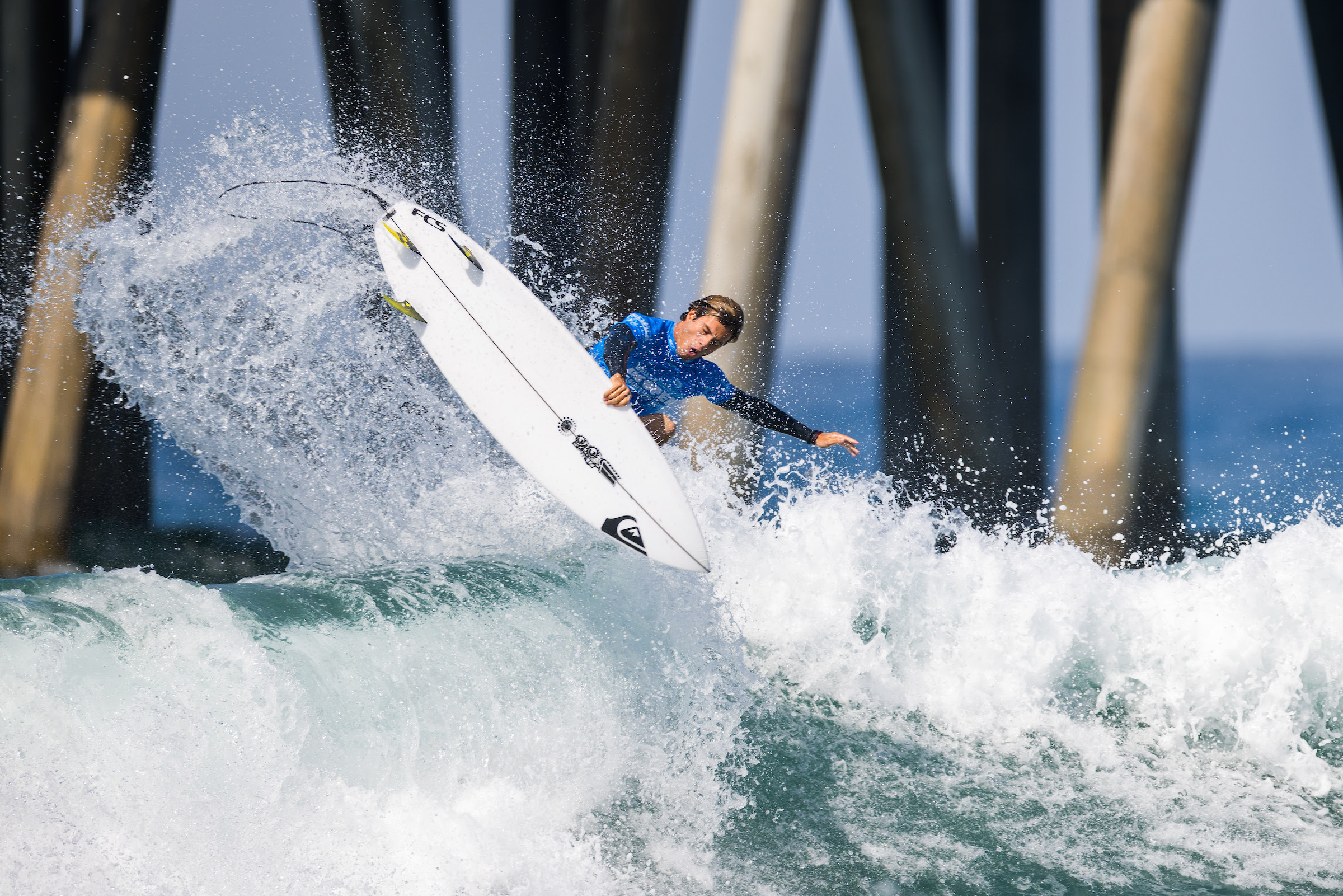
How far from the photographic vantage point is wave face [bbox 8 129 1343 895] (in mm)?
2697

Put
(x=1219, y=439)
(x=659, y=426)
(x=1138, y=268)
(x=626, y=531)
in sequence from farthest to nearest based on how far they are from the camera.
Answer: (x=1219, y=439) → (x=1138, y=268) → (x=659, y=426) → (x=626, y=531)

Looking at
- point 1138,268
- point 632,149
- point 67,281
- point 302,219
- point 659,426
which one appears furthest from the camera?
point 632,149

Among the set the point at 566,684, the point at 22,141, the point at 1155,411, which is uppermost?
the point at 1155,411

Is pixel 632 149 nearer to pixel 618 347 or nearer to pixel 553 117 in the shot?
pixel 553 117

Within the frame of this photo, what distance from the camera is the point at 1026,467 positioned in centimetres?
816

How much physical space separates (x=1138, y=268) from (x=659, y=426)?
4009 millimetres

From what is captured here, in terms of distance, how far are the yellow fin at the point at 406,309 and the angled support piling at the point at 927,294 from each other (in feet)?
13.4

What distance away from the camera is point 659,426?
4570 millimetres

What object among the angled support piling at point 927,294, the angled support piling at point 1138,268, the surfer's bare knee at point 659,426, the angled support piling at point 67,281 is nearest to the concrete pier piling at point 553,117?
the angled support piling at point 927,294

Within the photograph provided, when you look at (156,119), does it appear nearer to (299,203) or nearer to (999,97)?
(299,203)

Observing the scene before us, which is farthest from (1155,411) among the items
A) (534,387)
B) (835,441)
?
(534,387)

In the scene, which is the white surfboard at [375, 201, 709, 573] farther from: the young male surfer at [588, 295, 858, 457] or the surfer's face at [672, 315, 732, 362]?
the surfer's face at [672, 315, 732, 362]

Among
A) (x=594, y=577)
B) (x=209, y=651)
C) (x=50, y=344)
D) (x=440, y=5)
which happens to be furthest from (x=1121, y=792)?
(x=440, y=5)

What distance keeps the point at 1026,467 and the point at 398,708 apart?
21.1ft
